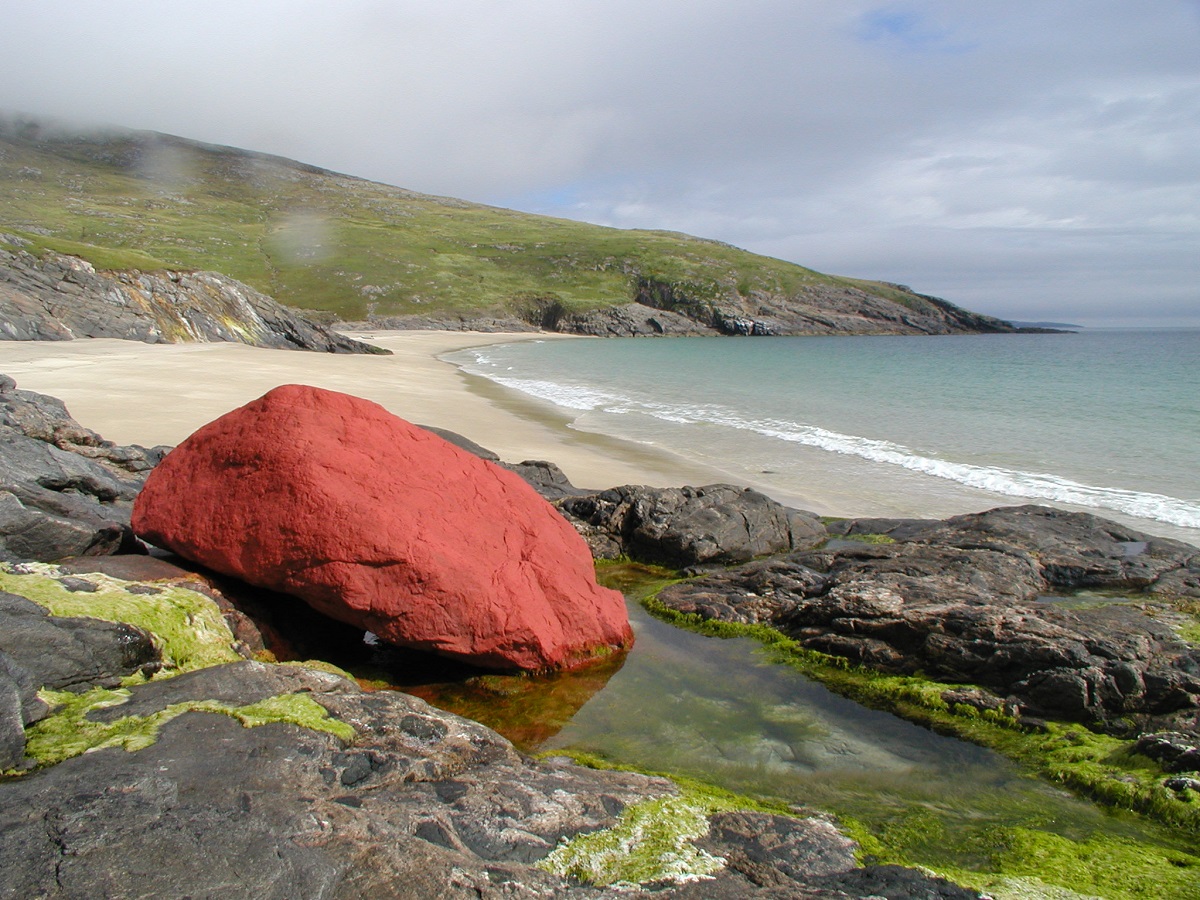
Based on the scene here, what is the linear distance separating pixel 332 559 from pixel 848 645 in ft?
16.8

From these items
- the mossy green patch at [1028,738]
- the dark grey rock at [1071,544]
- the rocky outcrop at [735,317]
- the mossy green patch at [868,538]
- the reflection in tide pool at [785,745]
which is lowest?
the reflection in tide pool at [785,745]

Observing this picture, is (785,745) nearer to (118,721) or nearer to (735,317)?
(118,721)

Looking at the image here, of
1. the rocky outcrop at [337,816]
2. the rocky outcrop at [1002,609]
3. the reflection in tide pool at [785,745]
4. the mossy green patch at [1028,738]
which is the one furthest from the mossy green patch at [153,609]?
the mossy green patch at [1028,738]

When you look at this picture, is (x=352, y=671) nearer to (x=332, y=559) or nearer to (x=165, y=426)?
(x=332, y=559)

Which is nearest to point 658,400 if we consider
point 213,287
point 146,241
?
point 213,287

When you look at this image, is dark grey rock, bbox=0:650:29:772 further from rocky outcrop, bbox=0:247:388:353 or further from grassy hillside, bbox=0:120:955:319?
grassy hillside, bbox=0:120:955:319

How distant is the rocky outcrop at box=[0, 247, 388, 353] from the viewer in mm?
38875

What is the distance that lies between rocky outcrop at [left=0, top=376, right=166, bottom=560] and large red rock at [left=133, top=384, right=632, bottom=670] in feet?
1.72

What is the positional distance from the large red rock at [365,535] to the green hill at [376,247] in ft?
307

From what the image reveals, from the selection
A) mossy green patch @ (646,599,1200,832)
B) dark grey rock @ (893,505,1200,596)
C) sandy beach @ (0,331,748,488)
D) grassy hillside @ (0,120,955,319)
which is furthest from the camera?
grassy hillside @ (0,120,955,319)

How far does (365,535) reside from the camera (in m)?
6.50

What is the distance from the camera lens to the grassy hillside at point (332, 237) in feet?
341

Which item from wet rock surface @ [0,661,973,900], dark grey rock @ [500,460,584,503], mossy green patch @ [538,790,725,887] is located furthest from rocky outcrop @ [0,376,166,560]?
dark grey rock @ [500,460,584,503]

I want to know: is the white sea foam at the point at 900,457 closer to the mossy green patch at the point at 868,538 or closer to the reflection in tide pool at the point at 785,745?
the mossy green patch at the point at 868,538
